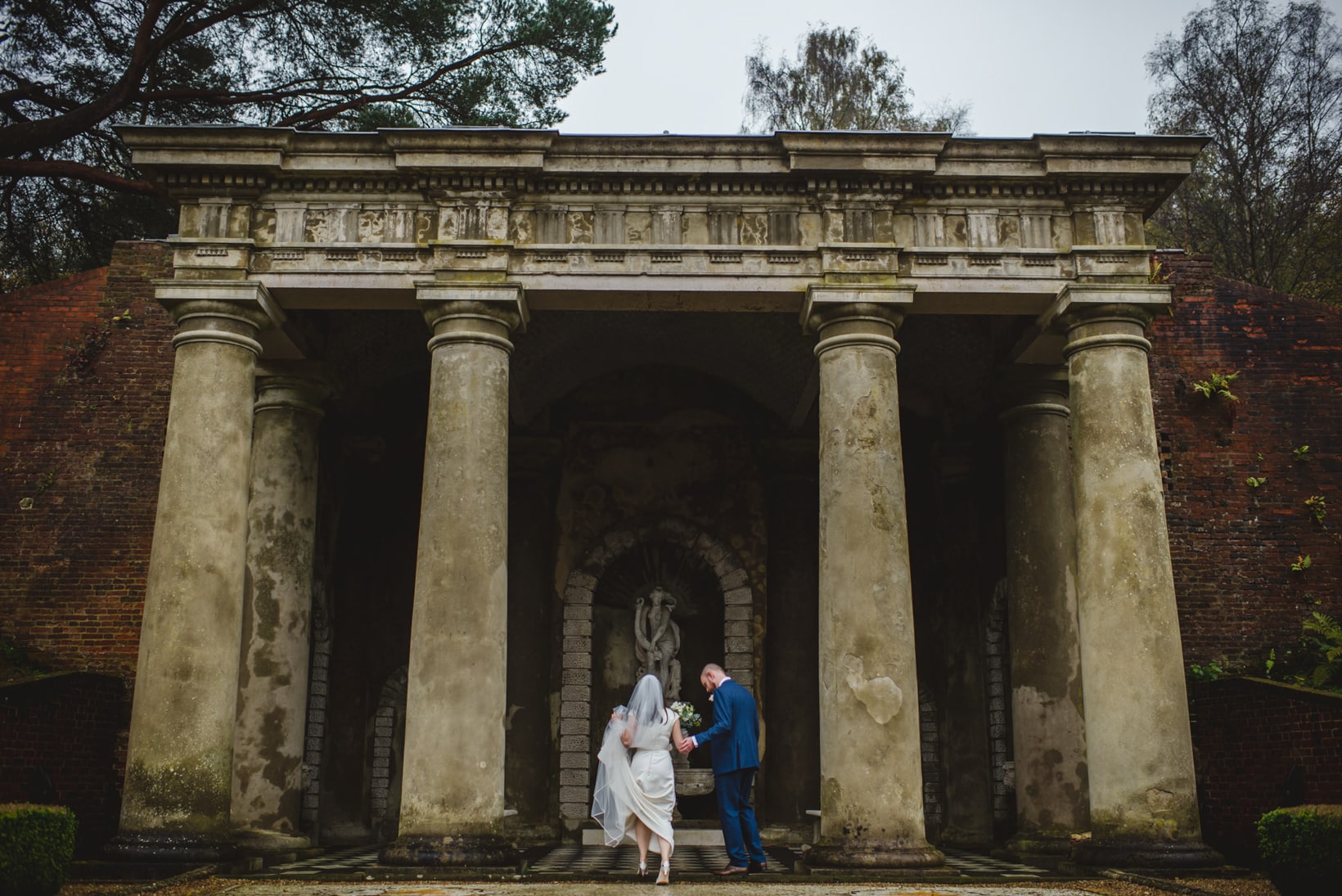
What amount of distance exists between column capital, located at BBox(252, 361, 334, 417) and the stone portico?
0.05m

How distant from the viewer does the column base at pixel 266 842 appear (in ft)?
38.1

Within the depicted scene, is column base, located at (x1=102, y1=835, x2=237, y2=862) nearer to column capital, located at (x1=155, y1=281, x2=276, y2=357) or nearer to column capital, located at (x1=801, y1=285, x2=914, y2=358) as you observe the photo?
column capital, located at (x1=155, y1=281, x2=276, y2=357)

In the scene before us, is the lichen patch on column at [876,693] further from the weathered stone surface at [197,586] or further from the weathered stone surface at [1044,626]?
the weathered stone surface at [197,586]

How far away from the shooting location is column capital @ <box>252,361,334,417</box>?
1315 cm

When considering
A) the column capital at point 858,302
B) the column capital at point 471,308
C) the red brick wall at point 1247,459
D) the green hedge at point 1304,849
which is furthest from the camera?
the red brick wall at point 1247,459

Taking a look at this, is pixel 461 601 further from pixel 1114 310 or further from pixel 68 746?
pixel 1114 310

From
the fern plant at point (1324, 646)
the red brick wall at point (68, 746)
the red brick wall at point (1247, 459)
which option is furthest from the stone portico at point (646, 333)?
the fern plant at point (1324, 646)

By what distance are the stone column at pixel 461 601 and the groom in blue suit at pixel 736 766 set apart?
68.3 inches

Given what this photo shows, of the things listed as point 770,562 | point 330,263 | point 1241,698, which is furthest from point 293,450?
point 1241,698

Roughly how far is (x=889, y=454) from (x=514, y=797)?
6815 mm

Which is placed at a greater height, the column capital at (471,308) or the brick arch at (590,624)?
the column capital at (471,308)

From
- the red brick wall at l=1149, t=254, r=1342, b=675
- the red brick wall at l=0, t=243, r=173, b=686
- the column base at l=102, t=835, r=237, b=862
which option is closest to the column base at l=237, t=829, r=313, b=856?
the column base at l=102, t=835, r=237, b=862

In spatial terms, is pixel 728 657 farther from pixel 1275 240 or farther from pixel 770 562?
pixel 1275 240

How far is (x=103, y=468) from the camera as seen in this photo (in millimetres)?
14664
